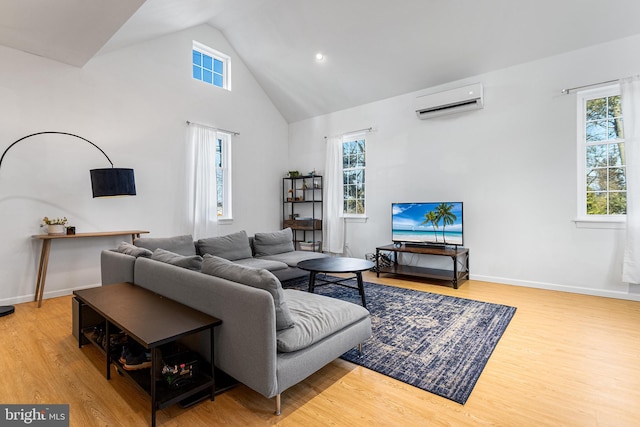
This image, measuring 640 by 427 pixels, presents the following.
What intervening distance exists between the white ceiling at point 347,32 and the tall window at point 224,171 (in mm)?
1554

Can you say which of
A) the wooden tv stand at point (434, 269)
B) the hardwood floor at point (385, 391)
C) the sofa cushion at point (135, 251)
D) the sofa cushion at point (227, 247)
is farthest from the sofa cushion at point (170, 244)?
A: the wooden tv stand at point (434, 269)

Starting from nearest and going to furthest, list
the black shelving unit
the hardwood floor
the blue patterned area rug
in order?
the hardwood floor < the blue patterned area rug < the black shelving unit

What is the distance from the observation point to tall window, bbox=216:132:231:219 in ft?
19.1

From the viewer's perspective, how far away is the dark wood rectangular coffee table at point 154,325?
156cm

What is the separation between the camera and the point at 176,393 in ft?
5.44

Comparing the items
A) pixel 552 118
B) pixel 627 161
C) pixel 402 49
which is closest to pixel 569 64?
pixel 552 118

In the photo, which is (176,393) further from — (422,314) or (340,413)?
(422,314)

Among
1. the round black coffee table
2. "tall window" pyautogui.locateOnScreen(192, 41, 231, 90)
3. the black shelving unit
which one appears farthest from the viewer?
the black shelving unit

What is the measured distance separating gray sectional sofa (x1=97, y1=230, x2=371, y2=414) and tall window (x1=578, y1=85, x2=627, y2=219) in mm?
3582

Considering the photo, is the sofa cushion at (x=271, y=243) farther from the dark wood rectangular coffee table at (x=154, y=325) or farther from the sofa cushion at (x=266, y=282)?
the sofa cushion at (x=266, y=282)

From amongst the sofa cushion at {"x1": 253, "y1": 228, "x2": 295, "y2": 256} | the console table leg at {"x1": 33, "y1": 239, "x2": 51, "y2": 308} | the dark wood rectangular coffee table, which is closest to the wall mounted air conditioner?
the sofa cushion at {"x1": 253, "y1": 228, "x2": 295, "y2": 256}

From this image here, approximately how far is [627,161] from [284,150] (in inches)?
221

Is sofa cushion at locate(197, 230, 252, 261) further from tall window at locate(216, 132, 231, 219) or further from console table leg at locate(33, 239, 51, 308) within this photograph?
console table leg at locate(33, 239, 51, 308)

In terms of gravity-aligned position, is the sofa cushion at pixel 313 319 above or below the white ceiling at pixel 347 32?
below
